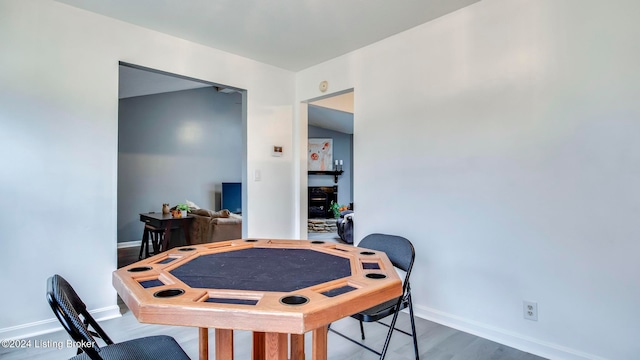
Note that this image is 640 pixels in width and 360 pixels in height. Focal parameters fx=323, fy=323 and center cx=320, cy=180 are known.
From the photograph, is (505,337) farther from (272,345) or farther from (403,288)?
(272,345)

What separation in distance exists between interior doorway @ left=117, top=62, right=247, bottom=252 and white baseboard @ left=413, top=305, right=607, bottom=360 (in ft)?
11.8

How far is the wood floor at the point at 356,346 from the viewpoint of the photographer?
6.68ft

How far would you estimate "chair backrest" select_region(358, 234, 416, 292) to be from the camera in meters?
1.99

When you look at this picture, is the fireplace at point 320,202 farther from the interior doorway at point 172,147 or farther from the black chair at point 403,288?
the black chair at point 403,288

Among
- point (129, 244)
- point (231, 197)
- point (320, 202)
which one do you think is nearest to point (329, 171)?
point (320, 202)

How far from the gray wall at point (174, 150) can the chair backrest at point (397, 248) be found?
17.0ft

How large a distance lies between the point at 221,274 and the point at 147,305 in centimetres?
39

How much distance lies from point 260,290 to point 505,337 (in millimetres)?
1912

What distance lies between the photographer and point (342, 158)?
29.8 feet

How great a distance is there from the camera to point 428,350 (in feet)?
6.95

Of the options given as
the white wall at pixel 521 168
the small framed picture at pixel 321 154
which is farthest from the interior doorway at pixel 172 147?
the white wall at pixel 521 168

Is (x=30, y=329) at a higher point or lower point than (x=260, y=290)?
lower

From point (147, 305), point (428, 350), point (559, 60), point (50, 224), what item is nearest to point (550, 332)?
point (428, 350)

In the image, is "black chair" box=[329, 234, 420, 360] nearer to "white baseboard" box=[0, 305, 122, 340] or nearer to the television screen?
"white baseboard" box=[0, 305, 122, 340]
